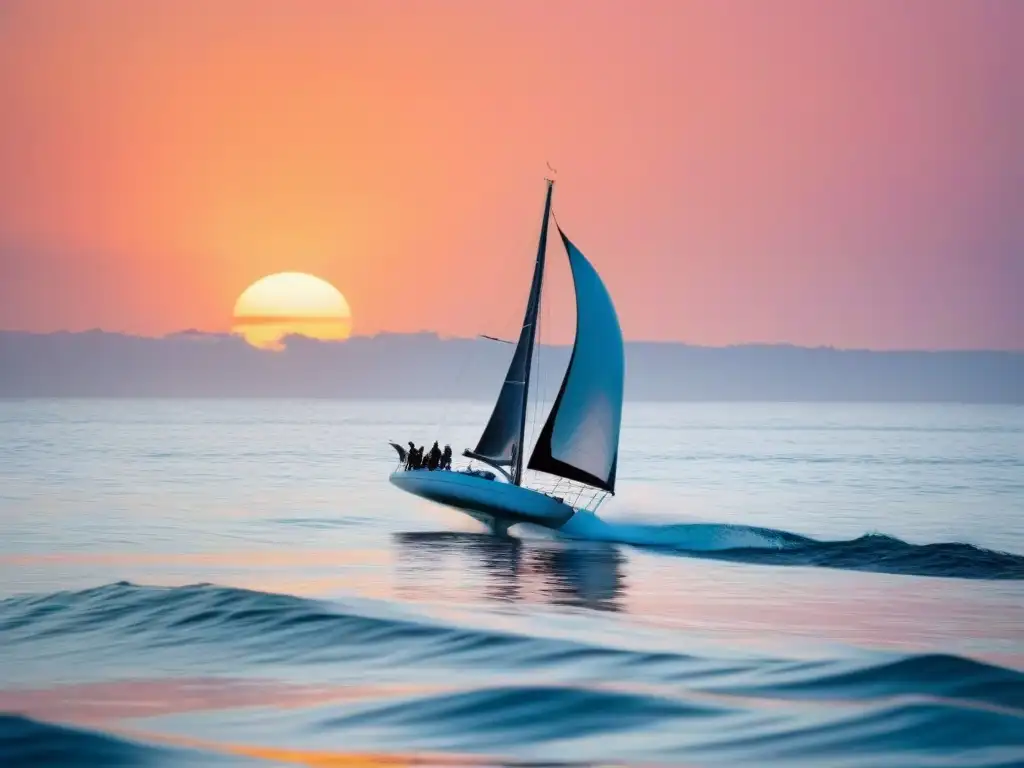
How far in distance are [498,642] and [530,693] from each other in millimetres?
4310

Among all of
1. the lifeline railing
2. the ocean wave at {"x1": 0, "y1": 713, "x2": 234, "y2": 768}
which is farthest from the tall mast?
Result: the ocean wave at {"x1": 0, "y1": 713, "x2": 234, "y2": 768}

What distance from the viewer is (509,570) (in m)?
37.5

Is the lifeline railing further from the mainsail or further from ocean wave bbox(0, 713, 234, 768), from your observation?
ocean wave bbox(0, 713, 234, 768)

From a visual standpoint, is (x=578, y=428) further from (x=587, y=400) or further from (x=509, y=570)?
(x=509, y=570)

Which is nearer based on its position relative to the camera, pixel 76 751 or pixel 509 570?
pixel 76 751

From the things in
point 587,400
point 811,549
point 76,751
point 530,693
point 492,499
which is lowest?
point 76,751

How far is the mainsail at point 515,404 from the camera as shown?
1914 inches

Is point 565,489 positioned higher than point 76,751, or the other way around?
point 565,489

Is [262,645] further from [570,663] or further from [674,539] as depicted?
[674,539]

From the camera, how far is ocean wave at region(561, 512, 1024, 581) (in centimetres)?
3804

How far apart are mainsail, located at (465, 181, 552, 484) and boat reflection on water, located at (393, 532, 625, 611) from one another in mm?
2787

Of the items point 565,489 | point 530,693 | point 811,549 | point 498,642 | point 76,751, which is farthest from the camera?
point 565,489

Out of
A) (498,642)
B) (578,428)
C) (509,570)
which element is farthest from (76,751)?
(578,428)

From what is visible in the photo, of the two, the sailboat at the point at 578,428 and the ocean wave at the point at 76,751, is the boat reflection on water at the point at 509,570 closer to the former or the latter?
the sailboat at the point at 578,428
